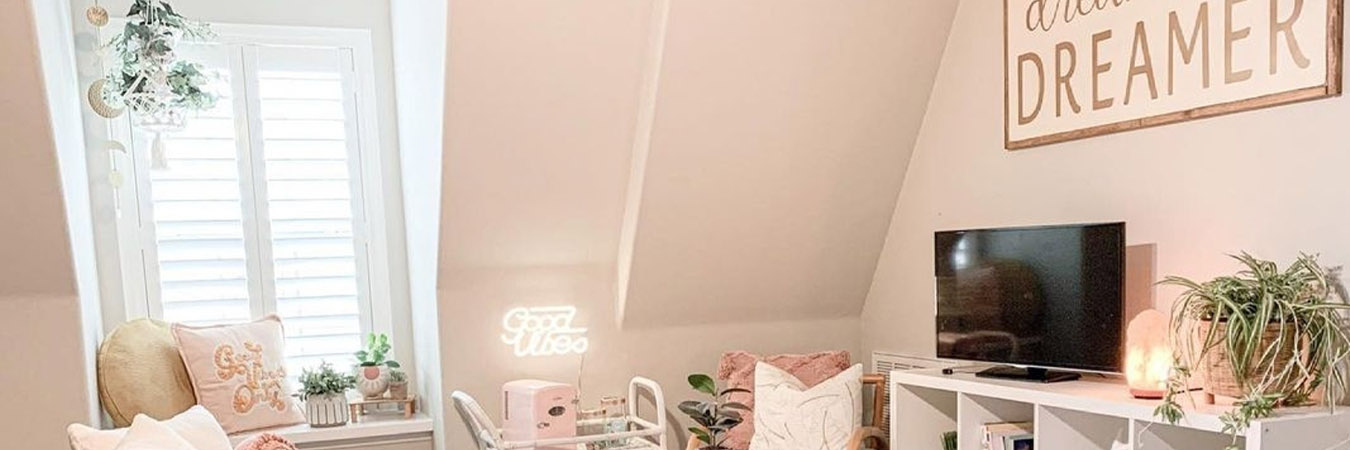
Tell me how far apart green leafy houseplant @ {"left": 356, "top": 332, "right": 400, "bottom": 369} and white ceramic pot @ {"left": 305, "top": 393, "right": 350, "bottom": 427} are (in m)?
0.20

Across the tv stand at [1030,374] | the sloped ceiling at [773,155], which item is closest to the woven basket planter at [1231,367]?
the tv stand at [1030,374]

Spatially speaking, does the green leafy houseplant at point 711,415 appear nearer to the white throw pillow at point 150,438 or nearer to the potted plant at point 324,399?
the potted plant at point 324,399

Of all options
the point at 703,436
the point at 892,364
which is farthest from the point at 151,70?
the point at 892,364

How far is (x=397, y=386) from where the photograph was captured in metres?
3.62

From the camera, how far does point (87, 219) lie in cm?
320

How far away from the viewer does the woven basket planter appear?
6.24 ft

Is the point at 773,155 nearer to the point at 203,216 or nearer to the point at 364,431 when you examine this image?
the point at 364,431

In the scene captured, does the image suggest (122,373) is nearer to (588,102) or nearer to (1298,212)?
(588,102)

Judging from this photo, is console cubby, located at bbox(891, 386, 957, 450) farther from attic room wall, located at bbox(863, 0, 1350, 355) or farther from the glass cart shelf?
the glass cart shelf

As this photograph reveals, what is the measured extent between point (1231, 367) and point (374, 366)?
286 cm

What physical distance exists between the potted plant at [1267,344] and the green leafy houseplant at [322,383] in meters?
2.74

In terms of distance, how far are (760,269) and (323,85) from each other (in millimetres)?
1882

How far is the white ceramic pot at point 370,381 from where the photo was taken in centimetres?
354

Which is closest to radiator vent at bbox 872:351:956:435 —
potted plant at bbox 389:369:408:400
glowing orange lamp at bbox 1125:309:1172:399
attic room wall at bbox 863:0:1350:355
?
attic room wall at bbox 863:0:1350:355
